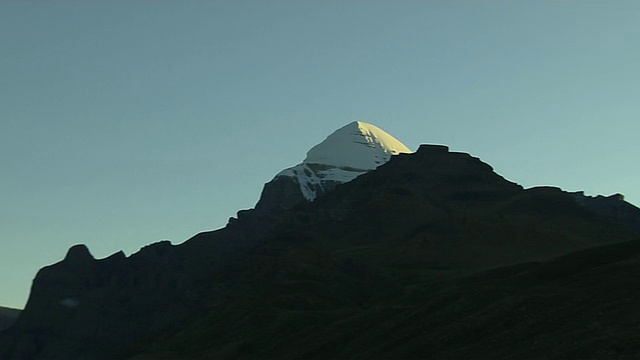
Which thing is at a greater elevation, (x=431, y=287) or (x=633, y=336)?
(x=431, y=287)

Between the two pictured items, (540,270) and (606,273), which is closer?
(606,273)

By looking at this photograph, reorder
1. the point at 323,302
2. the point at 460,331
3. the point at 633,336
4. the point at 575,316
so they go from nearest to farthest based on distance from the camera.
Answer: the point at 633,336 < the point at 575,316 < the point at 460,331 < the point at 323,302

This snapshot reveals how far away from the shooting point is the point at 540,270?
113m

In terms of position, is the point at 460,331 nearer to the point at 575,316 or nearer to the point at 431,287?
the point at 575,316

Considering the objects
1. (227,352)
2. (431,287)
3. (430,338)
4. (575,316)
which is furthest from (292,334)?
(575,316)

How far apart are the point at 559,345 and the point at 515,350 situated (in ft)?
17.2

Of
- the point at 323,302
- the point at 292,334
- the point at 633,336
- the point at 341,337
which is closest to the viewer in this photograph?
the point at 633,336

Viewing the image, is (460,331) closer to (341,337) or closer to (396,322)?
(396,322)

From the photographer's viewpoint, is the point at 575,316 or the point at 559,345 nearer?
the point at 559,345

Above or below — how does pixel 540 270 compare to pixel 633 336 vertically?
above

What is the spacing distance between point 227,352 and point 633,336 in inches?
3813

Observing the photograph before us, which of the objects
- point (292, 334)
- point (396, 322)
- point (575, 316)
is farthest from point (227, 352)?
point (575, 316)

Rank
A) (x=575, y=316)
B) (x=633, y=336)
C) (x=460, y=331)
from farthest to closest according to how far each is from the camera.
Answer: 1. (x=460, y=331)
2. (x=575, y=316)
3. (x=633, y=336)

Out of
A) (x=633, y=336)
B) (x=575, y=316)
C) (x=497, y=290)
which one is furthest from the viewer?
(x=497, y=290)
